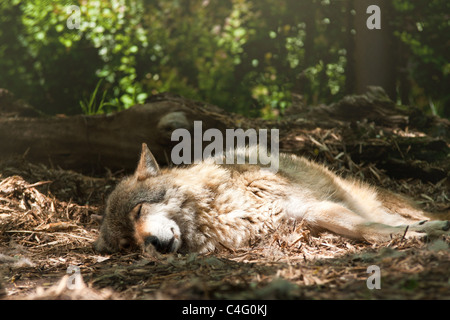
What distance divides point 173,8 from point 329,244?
21.1 ft

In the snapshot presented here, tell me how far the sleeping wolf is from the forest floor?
135 millimetres

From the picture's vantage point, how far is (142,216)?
332cm


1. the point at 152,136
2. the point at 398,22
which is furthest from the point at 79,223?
the point at 398,22

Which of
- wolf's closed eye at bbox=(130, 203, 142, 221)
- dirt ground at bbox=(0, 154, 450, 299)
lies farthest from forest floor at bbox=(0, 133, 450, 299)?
wolf's closed eye at bbox=(130, 203, 142, 221)

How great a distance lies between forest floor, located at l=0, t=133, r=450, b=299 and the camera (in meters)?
1.98

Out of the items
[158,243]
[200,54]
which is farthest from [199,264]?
[200,54]

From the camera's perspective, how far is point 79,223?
14.1 ft

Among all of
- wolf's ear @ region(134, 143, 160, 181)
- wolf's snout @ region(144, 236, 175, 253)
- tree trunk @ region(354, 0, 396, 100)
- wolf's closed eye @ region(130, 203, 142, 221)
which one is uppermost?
tree trunk @ region(354, 0, 396, 100)

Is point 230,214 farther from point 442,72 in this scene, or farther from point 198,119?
point 442,72

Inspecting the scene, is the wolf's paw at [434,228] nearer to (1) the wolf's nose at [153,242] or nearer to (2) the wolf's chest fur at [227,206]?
(2) the wolf's chest fur at [227,206]

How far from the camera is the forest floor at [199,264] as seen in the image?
198cm

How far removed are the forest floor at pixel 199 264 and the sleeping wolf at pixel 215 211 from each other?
0.14 m

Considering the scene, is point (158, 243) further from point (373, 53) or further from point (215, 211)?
point (373, 53)

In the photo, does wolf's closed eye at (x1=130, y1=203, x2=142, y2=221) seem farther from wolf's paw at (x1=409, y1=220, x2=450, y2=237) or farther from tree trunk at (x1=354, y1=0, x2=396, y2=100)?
tree trunk at (x1=354, y1=0, x2=396, y2=100)
